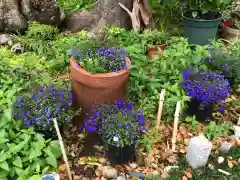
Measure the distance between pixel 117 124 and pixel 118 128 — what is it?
0.04m

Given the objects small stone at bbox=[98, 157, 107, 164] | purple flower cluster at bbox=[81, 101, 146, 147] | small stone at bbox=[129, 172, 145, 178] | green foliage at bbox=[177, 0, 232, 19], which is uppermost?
green foliage at bbox=[177, 0, 232, 19]

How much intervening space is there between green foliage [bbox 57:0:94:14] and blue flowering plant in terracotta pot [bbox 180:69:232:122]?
350cm

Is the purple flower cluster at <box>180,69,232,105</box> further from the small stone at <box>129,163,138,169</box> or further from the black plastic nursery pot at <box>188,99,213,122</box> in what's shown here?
the small stone at <box>129,163,138,169</box>

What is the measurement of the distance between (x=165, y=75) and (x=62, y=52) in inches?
66.4

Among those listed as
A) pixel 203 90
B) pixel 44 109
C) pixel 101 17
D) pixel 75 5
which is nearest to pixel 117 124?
pixel 44 109

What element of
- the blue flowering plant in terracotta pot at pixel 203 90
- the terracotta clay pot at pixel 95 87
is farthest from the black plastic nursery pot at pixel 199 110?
the terracotta clay pot at pixel 95 87

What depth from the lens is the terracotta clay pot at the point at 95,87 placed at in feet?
11.1

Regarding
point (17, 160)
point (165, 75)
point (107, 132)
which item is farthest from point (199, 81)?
point (17, 160)

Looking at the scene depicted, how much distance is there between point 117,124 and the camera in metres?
3.17

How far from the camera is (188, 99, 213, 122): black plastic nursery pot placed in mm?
3849

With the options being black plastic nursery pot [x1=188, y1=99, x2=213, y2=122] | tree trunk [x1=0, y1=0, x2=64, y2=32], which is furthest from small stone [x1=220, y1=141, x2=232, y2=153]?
tree trunk [x1=0, y1=0, x2=64, y2=32]

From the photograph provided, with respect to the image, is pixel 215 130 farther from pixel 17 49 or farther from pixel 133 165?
pixel 17 49

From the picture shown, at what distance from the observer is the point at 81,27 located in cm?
628

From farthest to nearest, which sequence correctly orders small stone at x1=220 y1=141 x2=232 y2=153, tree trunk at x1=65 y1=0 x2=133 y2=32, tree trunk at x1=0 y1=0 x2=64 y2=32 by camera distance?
tree trunk at x1=65 y1=0 x2=133 y2=32 < tree trunk at x1=0 y1=0 x2=64 y2=32 < small stone at x1=220 y1=141 x2=232 y2=153
